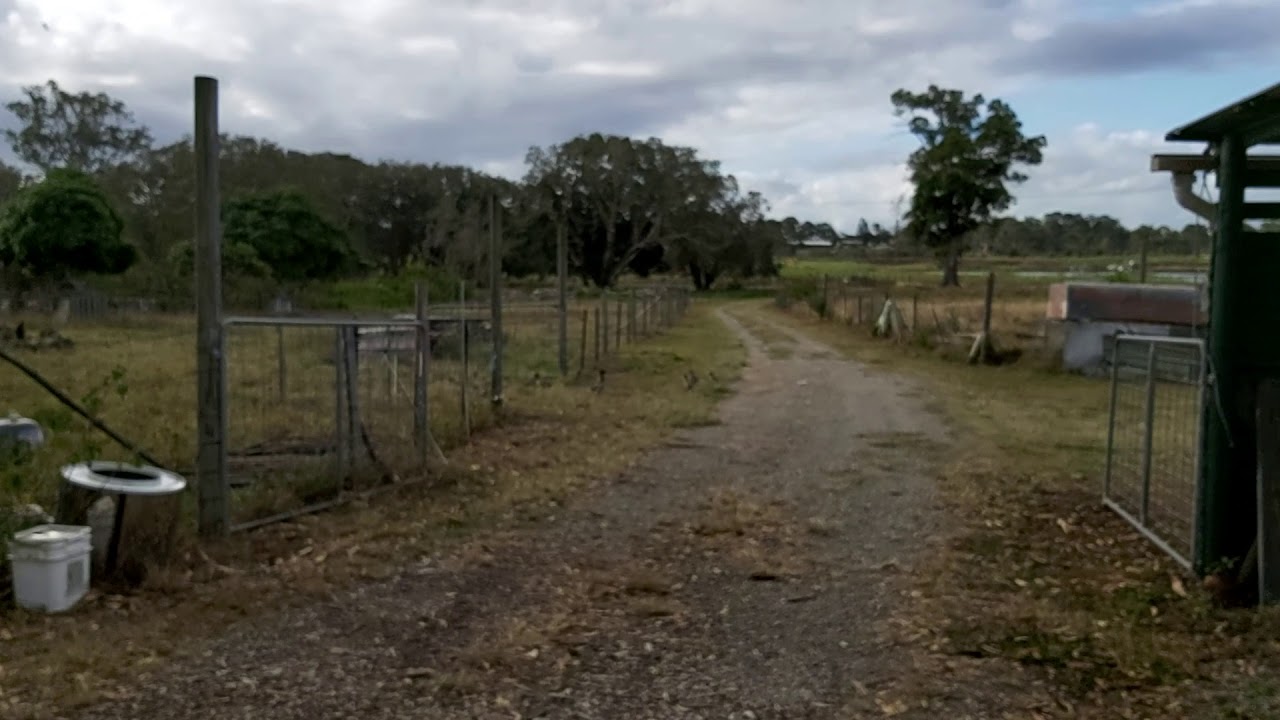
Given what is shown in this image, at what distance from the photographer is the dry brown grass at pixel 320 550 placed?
5555mm

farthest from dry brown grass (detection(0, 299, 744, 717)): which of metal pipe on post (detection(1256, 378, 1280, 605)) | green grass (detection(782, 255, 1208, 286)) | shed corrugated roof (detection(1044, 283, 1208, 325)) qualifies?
green grass (detection(782, 255, 1208, 286))

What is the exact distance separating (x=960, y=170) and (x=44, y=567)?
199 ft

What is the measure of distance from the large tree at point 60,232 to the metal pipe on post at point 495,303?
37.7 m

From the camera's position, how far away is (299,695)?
523 cm

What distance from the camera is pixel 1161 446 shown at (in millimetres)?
10664

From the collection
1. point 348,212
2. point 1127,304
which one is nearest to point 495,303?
point 1127,304

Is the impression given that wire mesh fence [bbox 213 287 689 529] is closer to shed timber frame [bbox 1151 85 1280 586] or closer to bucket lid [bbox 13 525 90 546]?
bucket lid [bbox 13 525 90 546]

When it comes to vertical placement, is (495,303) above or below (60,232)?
below

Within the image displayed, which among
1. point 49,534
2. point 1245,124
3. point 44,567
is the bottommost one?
point 44,567

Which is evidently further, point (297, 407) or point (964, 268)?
point (964, 268)

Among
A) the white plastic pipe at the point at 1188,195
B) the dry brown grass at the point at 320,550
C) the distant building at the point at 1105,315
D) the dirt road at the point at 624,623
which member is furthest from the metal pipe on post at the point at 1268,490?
the distant building at the point at 1105,315

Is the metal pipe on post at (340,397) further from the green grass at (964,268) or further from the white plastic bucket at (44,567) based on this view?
the green grass at (964,268)

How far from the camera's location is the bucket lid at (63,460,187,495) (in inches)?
267

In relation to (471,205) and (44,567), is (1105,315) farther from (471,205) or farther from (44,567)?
(471,205)
